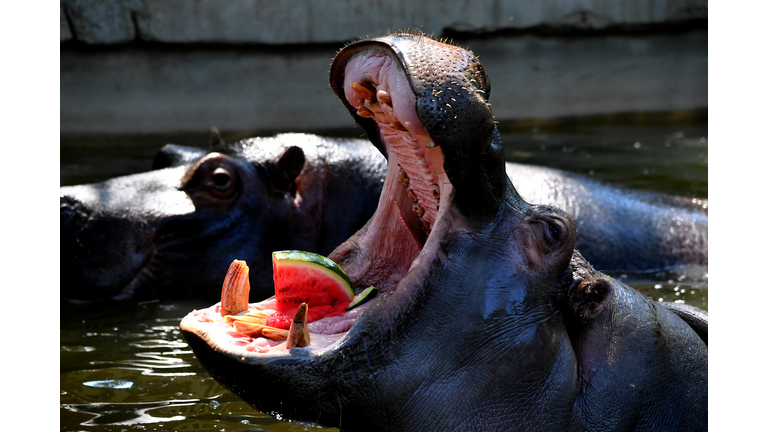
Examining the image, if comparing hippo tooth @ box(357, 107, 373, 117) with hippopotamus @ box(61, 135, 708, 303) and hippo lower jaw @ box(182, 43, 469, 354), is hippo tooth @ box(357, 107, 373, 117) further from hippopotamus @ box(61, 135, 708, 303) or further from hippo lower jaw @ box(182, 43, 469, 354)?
hippopotamus @ box(61, 135, 708, 303)

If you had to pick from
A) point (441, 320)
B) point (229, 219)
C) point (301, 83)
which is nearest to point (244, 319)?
point (441, 320)

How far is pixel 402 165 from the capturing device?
2.37m

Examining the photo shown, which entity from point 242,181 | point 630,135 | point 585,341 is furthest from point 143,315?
point 630,135

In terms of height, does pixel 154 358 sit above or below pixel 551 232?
below

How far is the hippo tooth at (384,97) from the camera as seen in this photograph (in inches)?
81.6

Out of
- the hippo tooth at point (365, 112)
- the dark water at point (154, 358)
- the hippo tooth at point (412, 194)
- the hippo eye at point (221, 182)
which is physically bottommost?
the dark water at point (154, 358)

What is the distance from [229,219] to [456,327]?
8.77ft

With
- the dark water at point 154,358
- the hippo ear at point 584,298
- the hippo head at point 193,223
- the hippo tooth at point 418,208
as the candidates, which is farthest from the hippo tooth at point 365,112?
the hippo head at point 193,223

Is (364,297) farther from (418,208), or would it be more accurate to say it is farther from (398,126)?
(398,126)

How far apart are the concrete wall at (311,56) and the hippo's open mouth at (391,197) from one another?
7.48m

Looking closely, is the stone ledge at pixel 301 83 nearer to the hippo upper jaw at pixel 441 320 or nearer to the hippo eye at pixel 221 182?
the hippo eye at pixel 221 182

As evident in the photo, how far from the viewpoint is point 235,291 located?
7.49 feet

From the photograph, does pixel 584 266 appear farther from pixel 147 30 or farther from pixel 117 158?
pixel 147 30
